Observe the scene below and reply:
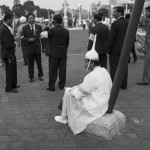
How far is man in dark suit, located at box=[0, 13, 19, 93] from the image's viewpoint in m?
6.00

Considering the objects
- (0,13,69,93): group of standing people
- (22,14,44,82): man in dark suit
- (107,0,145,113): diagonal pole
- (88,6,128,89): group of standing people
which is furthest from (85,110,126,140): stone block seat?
(22,14,44,82): man in dark suit

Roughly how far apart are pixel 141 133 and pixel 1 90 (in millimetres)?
3891

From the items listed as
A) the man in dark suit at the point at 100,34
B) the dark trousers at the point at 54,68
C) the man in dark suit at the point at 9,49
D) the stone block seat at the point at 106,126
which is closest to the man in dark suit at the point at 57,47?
the dark trousers at the point at 54,68

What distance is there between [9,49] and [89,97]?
2.85 m

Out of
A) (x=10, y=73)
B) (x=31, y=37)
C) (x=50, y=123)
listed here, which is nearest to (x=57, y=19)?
(x=31, y=37)

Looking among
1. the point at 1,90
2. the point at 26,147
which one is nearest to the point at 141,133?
the point at 26,147

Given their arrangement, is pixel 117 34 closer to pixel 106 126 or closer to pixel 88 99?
pixel 88 99

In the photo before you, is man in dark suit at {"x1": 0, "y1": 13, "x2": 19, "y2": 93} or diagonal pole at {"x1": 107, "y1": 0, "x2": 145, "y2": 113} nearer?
diagonal pole at {"x1": 107, "y1": 0, "x2": 145, "y2": 113}

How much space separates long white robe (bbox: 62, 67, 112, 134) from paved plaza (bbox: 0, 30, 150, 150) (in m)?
0.23

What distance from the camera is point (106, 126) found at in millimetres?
4051

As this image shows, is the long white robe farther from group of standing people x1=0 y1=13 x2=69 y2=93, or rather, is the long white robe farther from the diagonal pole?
group of standing people x1=0 y1=13 x2=69 y2=93

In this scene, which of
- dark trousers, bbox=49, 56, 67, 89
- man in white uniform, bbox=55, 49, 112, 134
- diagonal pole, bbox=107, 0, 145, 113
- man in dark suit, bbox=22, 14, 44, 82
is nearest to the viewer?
diagonal pole, bbox=107, 0, 145, 113

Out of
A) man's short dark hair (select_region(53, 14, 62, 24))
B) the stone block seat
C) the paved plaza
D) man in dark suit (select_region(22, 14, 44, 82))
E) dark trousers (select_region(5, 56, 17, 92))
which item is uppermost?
man's short dark hair (select_region(53, 14, 62, 24))

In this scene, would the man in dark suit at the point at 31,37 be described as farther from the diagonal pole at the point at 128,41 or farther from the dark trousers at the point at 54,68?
the diagonal pole at the point at 128,41
